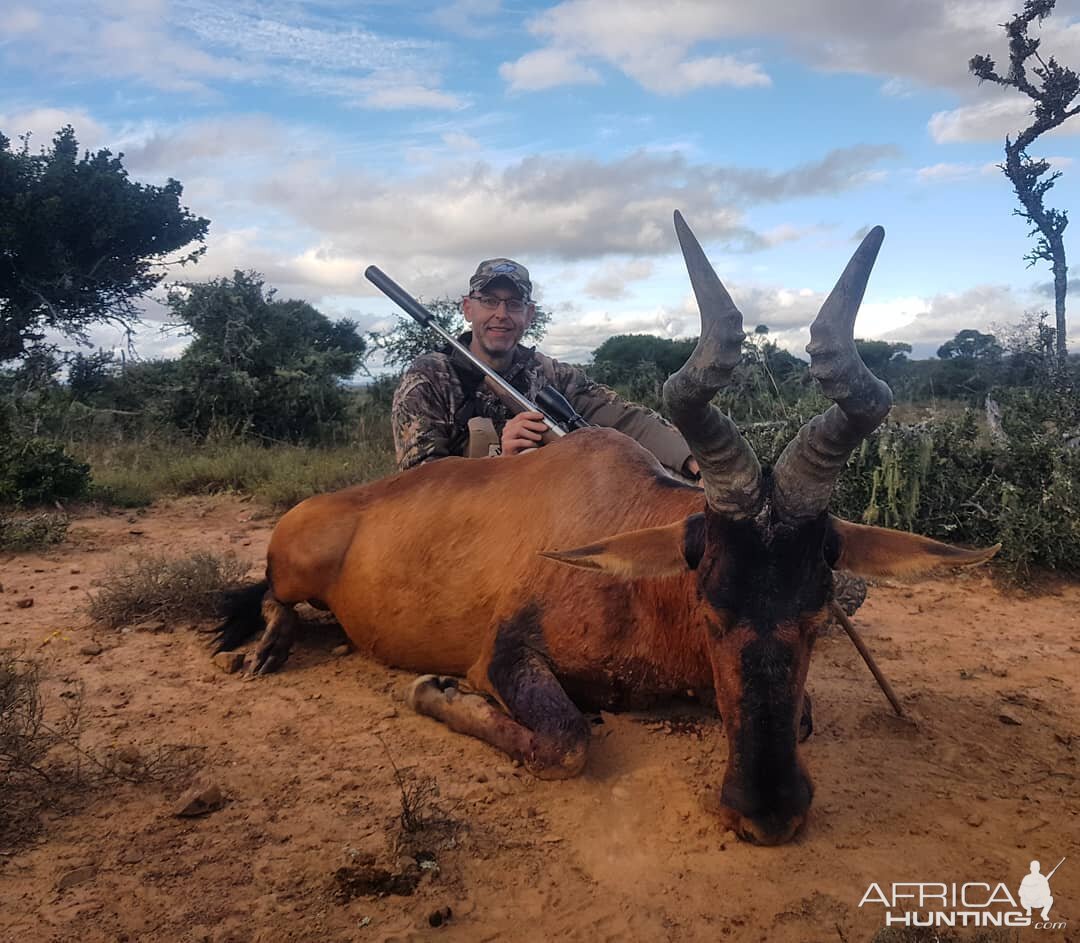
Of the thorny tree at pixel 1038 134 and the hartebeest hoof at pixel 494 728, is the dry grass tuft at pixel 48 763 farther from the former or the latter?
the thorny tree at pixel 1038 134

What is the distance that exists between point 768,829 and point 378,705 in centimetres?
214

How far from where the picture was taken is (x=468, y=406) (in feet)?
20.9

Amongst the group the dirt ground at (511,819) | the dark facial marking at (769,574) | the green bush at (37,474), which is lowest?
the dirt ground at (511,819)

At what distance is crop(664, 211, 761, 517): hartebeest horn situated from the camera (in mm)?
2848

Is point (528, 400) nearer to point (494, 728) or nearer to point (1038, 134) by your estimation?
point (494, 728)

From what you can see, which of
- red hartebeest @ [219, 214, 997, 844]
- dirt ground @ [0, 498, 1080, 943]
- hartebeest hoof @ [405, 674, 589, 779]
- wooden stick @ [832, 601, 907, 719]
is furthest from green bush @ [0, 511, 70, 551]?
wooden stick @ [832, 601, 907, 719]

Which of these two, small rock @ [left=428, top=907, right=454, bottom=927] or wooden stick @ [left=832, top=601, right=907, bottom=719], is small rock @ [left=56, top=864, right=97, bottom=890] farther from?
wooden stick @ [left=832, top=601, right=907, bottom=719]

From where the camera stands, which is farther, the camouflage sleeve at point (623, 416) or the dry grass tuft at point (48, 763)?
the camouflage sleeve at point (623, 416)

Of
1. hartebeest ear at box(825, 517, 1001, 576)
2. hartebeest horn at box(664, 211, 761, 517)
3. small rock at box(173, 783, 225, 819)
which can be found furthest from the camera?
hartebeest ear at box(825, 517, 1001, 576)

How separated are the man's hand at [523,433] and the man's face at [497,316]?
1.18 meters

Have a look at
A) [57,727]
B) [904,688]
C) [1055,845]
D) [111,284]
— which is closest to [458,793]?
[57,727]

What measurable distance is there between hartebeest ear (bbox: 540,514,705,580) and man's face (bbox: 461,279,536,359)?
11.3 ft

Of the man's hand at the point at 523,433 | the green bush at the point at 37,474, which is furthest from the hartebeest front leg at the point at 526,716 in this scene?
the green bush at the point at 37,474

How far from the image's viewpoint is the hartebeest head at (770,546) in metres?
2.80
